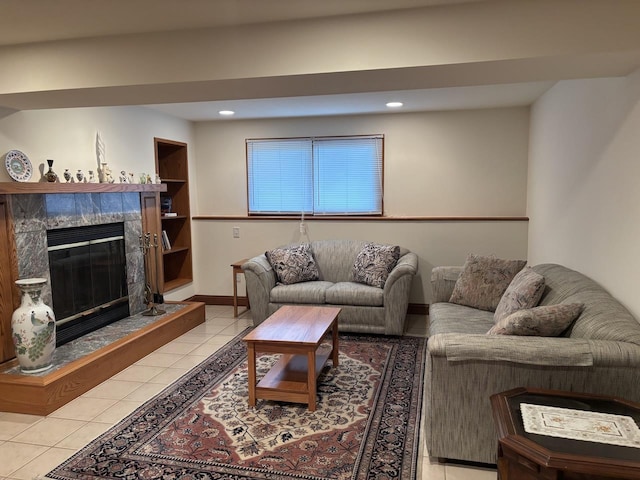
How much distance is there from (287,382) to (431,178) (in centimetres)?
313

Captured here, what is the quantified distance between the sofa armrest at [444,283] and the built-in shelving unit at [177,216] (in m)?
3.10

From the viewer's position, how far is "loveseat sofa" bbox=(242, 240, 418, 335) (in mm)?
4410

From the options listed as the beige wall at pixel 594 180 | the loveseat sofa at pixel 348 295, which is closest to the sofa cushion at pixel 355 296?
the loveseat sofa at pixel 348 295

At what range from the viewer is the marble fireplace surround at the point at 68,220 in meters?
3.35

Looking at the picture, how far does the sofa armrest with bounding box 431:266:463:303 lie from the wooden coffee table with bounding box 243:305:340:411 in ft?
3.38

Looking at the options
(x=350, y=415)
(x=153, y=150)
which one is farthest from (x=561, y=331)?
(x=153, y=150)

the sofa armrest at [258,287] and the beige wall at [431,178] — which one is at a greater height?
the beige wall at [431,178]

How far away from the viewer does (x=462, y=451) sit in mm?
2301

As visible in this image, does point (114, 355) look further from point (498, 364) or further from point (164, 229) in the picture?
point (498, 364)

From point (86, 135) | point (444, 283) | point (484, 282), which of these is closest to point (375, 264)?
point (444, 283)

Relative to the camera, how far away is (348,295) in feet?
14.9

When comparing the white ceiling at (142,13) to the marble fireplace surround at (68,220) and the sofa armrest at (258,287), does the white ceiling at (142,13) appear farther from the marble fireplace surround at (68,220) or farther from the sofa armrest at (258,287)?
the sofa armrest at (258,287)

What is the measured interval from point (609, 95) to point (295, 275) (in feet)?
10.3

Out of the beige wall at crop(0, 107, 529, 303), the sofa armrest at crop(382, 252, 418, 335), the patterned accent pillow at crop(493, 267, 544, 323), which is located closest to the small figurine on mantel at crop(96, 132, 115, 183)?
the beige wall at crop(0, 107, 529, 303)
